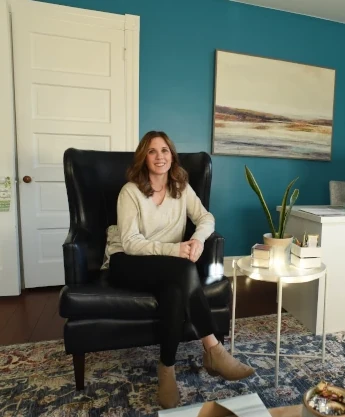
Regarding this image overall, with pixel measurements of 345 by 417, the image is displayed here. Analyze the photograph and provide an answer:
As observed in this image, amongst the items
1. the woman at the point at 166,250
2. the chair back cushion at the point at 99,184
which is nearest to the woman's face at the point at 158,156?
the woman at the point at 166,250

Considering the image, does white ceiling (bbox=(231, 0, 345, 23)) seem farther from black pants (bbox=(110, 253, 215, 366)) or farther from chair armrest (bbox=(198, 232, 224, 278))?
black pants (bbox=(110, 253, 215, 366))

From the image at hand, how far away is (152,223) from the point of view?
5.03 ft

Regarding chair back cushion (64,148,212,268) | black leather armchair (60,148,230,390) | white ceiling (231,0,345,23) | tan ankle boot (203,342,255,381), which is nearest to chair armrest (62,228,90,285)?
black leather armchair (60,148,230,390)

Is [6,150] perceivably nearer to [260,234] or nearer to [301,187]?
[260,234]

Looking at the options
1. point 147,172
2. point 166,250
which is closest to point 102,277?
point 166,250

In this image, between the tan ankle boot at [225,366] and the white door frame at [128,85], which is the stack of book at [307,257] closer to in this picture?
the tan ankle boot at [225,366]

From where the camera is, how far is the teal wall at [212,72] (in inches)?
98.8

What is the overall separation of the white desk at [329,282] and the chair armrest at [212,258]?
0.66 m

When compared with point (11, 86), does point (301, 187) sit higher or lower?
lower

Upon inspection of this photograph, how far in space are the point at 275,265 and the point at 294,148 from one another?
1749 mm

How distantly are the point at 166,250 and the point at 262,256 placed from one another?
17.3 inches

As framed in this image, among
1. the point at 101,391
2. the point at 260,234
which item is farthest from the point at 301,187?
the point at 101,391

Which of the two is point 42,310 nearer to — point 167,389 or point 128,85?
point 167,389

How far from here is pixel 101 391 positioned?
1327 millimetres
